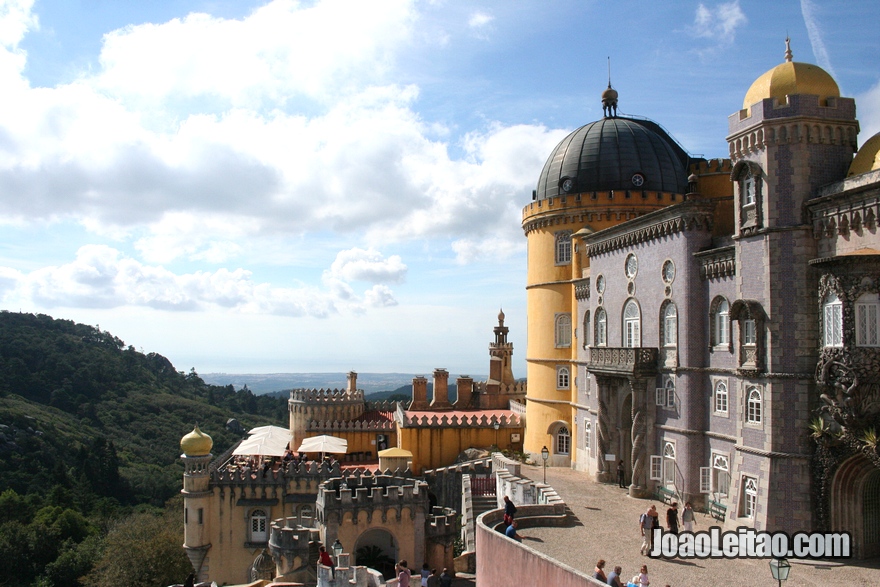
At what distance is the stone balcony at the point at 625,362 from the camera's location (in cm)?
2797

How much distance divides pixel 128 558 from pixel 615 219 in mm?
33645

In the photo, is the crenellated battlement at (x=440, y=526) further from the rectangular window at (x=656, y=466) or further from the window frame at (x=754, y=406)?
the window frame at (x=754, y=406)

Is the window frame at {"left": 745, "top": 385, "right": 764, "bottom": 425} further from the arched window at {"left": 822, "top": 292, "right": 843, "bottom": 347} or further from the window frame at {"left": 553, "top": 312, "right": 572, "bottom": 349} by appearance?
the window frame at {"left": 553, "top": 312, "right": 572, "bottom": 349}

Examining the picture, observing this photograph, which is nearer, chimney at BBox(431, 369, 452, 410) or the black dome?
the black dome

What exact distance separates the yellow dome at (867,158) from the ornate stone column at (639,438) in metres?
10.9

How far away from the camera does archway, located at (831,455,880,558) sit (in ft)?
63.8

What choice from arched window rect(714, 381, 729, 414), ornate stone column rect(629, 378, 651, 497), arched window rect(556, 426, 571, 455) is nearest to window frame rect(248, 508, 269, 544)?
arched window rect(556, 426, 571, 455)

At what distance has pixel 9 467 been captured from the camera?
7019 cm

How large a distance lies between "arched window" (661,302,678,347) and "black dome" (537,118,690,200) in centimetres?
998

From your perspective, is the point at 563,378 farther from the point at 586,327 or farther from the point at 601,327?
the point at 601,327

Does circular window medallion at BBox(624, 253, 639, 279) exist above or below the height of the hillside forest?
above

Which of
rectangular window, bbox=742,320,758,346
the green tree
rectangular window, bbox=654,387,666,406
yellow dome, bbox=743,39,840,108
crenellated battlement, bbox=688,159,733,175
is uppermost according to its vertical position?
crenellated battlement, bbox=688,159,733,175

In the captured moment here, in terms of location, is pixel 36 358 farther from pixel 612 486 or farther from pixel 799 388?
pixel 799 388

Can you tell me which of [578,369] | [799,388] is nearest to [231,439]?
[578,369]
